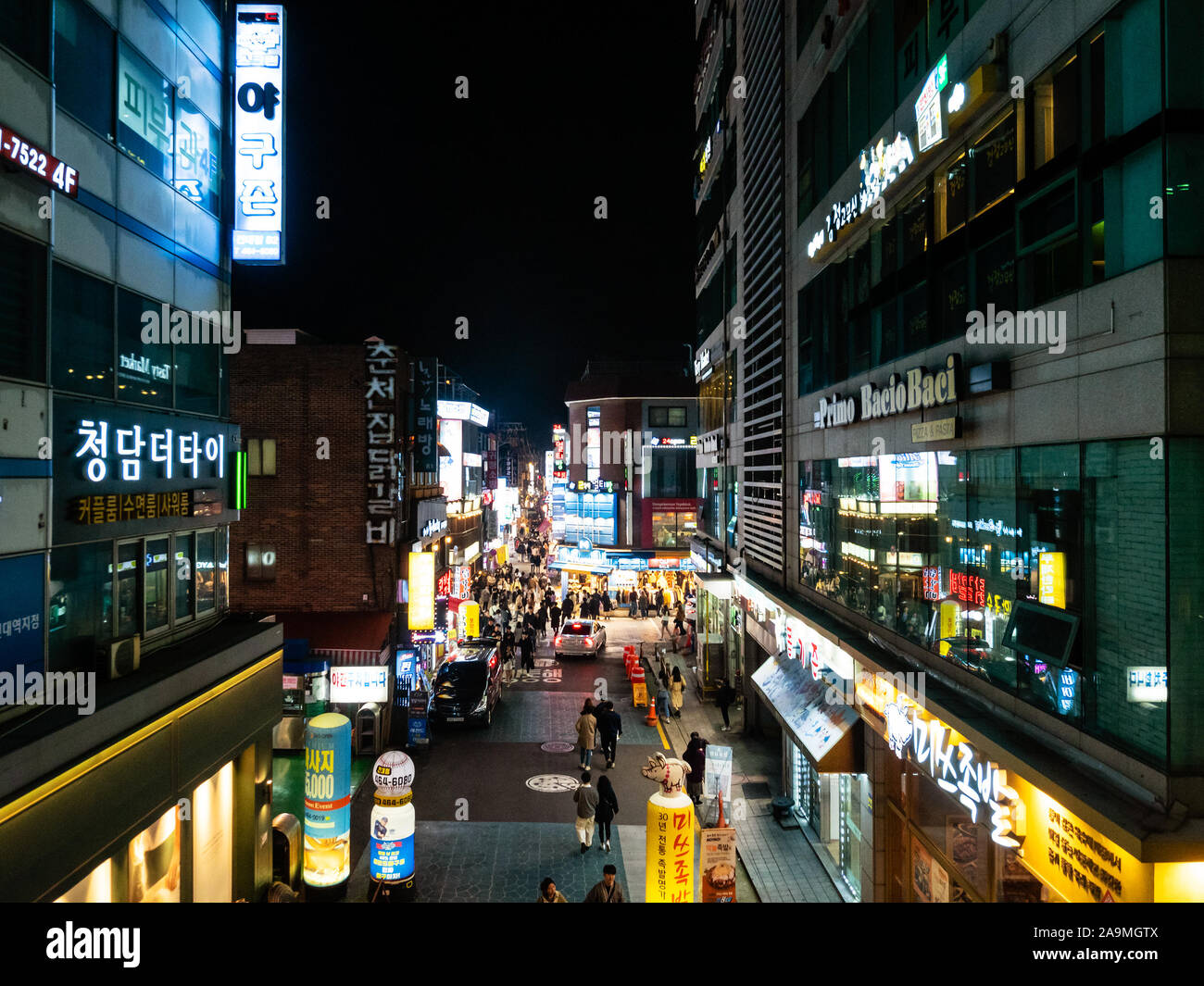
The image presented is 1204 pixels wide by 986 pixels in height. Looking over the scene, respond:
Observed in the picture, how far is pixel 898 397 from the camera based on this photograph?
10672 millimetres

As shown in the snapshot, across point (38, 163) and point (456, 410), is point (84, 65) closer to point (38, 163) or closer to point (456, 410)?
point (38, 163)

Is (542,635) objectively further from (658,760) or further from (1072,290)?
(1072,290)

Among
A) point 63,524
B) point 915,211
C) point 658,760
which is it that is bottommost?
point 658,760

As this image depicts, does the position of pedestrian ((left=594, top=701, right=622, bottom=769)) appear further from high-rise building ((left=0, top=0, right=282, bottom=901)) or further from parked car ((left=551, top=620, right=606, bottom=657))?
parked car ((left=551, top=620, right=606, bottom=657))

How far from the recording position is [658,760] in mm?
12312

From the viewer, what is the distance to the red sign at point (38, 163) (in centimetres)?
734

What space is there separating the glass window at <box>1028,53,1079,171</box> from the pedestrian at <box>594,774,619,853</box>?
12.7 meters

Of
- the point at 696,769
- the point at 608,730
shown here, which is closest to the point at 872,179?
the point at 696,769

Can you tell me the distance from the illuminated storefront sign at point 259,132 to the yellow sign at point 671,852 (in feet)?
36.5

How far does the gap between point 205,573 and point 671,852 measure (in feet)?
29.6

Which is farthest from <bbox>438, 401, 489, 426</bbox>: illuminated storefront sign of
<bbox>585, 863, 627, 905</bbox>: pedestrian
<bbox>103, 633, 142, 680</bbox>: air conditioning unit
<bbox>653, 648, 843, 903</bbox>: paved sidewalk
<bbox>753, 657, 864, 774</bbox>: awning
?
<bbox>585, 863, 627, 905</bbox>: pedestrian

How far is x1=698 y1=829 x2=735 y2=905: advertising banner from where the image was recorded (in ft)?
35.1

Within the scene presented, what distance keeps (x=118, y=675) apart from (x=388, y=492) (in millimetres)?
14275
